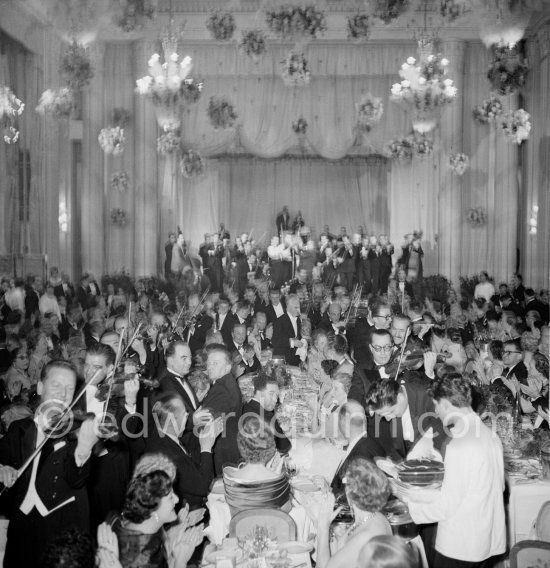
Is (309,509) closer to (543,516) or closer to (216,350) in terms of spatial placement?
(543,516)

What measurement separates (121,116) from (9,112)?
4454mm

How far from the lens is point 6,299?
12.9 metres

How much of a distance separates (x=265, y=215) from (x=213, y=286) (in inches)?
227

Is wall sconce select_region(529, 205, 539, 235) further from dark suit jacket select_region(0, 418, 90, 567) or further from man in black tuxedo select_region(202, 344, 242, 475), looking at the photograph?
dark suit jacket select_region(0, 418, 90, 567)

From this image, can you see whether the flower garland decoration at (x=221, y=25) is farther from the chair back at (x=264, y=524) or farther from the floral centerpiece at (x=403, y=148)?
the chair back at (x=264, y=524)

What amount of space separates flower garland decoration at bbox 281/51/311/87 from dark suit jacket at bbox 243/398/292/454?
1279cm

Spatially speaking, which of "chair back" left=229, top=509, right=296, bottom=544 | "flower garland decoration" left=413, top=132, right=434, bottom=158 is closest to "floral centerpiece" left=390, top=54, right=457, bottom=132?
"flower garland decoration" left=413, top=132, right=434, bottom=158

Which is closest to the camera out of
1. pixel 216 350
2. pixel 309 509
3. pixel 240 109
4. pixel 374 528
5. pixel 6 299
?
pixel 374 528

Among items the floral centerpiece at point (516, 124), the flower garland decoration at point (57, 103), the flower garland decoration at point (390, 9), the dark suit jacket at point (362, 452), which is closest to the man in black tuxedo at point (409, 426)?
the dark suit jacket at point (362, 452)

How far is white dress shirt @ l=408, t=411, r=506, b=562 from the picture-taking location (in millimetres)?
3307

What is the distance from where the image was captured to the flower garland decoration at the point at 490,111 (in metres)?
16.6

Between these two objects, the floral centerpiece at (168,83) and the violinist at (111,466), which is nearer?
the violinist at (111,466)

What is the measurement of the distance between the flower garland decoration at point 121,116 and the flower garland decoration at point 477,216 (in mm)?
8815

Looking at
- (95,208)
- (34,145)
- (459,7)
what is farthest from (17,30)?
(459,7)
